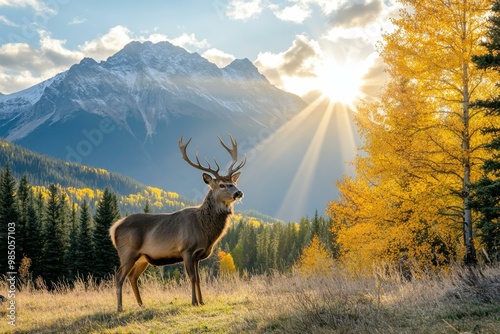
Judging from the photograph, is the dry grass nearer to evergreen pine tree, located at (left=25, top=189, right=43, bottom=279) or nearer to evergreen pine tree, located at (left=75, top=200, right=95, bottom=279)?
evergreen pine tree, located at (left=25, top=189, right=43, bottom=279)

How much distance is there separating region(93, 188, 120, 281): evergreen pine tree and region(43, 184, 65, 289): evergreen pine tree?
11.7ft

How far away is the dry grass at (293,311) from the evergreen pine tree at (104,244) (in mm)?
34900

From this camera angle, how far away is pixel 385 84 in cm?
1673

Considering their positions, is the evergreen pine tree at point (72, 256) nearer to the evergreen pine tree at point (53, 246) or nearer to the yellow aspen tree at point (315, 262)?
the evergreen pine tree at point (53, 246)

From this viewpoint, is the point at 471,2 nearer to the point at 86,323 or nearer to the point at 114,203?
the point at 86,323

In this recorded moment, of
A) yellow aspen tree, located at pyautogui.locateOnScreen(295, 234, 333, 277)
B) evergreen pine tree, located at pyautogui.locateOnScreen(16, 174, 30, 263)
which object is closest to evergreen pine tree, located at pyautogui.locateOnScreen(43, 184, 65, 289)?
evergreen pine tree, located at pyautogui.locateOnScreen(16, 174, 30, 263)

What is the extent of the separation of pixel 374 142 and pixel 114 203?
39.2m

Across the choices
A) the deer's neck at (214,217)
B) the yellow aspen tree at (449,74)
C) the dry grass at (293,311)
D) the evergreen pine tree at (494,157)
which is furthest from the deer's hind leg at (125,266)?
the yellow aspen tree at (449,74)

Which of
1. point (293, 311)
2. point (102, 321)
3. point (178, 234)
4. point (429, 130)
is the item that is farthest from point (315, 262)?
point (293, 311)

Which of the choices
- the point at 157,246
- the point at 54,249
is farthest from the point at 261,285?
the point at 54,249

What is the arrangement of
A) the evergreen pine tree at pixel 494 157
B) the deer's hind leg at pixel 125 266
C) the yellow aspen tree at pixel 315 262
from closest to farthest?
the evergreen pine tree at pixel 494 157 → the deer's hind leg at pixel 125 266 → the yellow aspen tree at pixel 315 262

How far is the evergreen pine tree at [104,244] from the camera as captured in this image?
4481cm

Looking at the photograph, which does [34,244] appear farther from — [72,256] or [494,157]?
[494,157]

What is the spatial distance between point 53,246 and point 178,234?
4016cm
